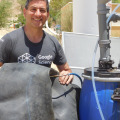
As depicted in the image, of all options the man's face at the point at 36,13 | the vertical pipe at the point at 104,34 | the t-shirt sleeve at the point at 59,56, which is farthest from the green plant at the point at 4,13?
the vertical pipe at the point at 104,34

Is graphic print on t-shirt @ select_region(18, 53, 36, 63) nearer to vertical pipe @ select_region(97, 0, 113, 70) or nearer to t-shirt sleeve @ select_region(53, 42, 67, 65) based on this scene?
t-shirt sleeve @ select_region(53, 42, 67, 65)

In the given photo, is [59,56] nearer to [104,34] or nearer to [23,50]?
[23,50]

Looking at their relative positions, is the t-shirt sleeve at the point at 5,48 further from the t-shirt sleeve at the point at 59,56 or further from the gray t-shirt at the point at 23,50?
the t-shirt sleeve at the point at 59,56

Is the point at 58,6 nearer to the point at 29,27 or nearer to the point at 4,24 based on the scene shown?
the point at 4,24

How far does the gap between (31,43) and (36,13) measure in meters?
0.26

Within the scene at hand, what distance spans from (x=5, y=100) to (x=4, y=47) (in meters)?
0.66

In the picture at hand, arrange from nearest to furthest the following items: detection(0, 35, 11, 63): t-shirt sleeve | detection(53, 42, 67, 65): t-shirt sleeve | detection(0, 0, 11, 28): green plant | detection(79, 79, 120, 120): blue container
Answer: detection(79, 79, 120, 120): blue container < detection(0, 35, 11, 63): t-shirt sleeve < detection(53, 42, 67, 65): t-shirt sleeve < detection(0, 0, 11, 28): green plant

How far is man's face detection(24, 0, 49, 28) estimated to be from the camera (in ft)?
6.60

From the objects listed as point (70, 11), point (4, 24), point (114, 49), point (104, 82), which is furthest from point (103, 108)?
point (4, 24)

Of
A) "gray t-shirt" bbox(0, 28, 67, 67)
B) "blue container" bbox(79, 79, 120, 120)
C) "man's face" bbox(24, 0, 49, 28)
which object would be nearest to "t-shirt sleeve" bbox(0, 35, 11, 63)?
"gray t-shirt" bbox(0, 28, 67, 67)

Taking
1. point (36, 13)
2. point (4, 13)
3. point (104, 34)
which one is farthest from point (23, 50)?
point (4, 13)

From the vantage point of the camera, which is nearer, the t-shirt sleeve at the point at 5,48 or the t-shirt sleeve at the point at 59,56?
the t-shirt sleeve at the point at 5,48

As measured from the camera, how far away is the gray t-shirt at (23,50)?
2014mm

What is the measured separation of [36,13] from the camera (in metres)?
2.01
